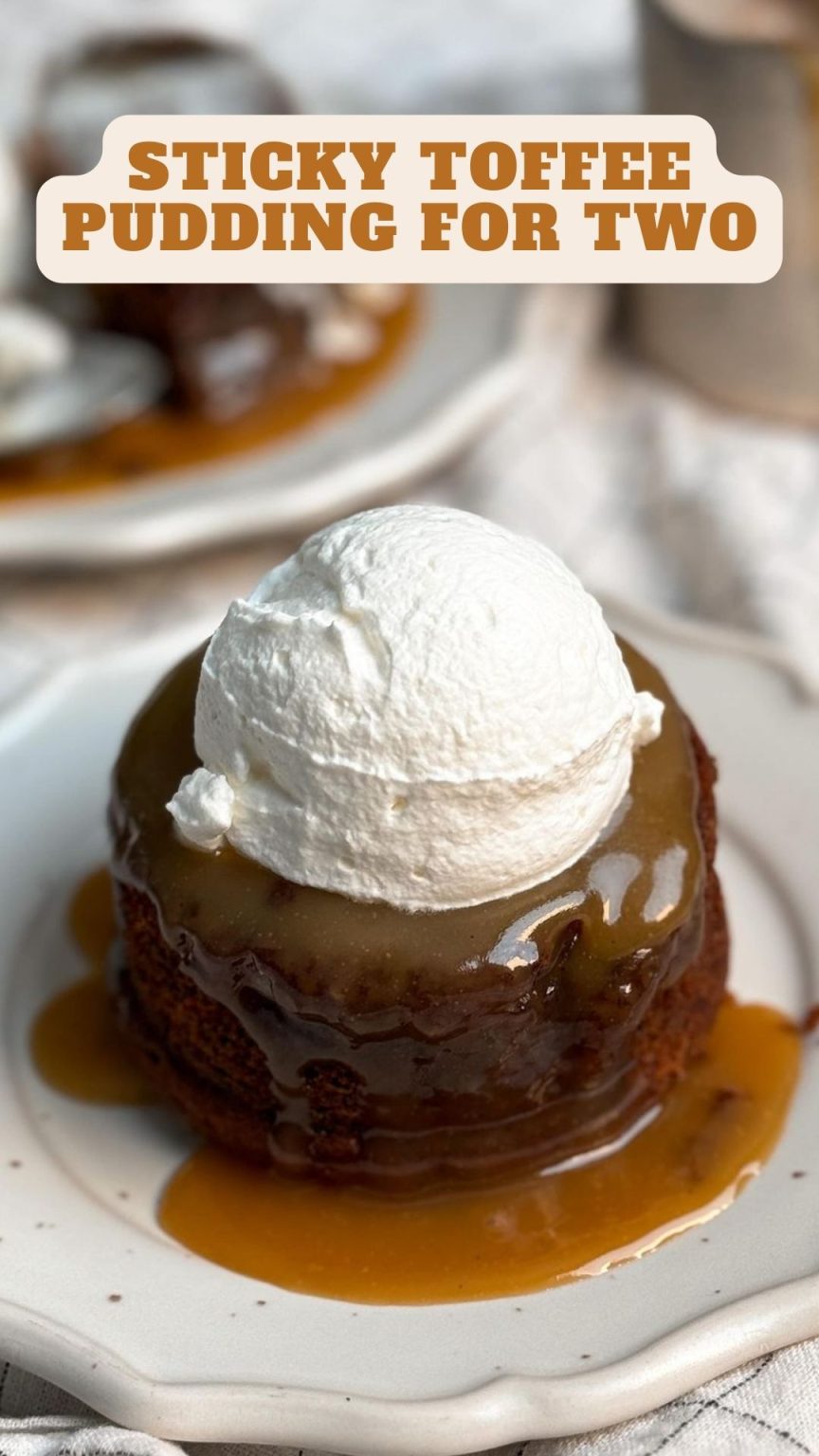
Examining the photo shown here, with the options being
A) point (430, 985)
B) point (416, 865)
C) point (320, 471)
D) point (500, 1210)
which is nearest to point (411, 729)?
point (416, 865)

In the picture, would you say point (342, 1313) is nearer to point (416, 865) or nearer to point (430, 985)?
point (430, 985)

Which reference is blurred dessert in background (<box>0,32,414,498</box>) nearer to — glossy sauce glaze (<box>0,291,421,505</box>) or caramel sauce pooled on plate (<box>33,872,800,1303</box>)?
glossy sauce glaze (<box>0,291,421,505</box>)

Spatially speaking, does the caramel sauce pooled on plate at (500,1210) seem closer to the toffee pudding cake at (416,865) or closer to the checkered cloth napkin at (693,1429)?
the toffee pudding cake at (416,865)

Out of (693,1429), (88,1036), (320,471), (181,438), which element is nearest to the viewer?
(693,1429)

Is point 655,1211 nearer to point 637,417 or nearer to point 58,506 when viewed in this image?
point 58,506

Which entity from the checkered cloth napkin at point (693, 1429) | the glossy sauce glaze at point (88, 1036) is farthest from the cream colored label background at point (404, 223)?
the checkered cloth napkin at point (693, 1429)

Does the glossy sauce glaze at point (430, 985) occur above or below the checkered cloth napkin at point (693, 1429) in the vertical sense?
above

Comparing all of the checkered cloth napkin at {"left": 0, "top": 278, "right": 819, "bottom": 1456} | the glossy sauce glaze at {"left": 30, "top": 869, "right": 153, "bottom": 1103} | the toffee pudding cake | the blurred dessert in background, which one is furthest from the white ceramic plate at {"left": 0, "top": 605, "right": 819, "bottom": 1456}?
the blurred dessert in background
